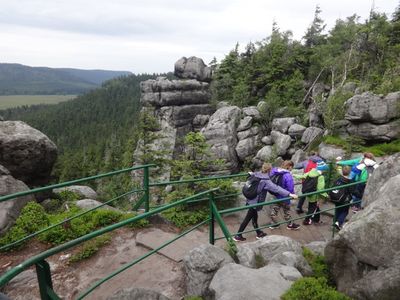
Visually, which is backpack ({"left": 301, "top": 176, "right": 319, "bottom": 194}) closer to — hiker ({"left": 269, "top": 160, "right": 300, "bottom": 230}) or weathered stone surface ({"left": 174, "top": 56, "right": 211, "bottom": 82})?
hiker ({"left": 269, "top": 160, "right": 300, "bottom": 230})

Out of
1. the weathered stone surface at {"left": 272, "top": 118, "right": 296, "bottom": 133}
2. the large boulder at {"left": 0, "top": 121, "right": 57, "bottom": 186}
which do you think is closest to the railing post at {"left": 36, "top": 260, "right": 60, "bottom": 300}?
the large boulder at {"left": 0, "top": 121, "right": 57, "bottom": 186}

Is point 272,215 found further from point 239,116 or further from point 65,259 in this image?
point 239,116

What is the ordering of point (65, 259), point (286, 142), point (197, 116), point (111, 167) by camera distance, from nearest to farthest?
point (65, 259)
point (286, 142)
point (197, 116)
point (111, 167)

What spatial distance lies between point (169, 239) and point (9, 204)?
13.5ft

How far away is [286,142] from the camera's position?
30.4m

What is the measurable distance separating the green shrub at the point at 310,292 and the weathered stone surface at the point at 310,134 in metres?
24.9

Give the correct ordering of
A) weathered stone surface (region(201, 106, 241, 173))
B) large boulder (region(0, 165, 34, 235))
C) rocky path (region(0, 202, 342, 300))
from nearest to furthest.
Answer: rocky path (region(0, 202, 342, 300)) < large boulder (region(0, 165, 34, 235)) < weathered stone surface (region(201, 106, 241, 173))

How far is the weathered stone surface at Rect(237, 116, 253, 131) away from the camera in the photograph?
115 ft

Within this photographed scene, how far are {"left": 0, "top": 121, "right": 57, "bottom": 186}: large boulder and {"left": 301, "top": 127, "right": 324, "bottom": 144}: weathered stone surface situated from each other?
21.8 meters

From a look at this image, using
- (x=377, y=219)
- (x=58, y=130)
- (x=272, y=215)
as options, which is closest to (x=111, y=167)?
(x=272, y=215)

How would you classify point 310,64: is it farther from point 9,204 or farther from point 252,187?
point 9,204

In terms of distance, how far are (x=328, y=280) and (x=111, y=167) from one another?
198 feet

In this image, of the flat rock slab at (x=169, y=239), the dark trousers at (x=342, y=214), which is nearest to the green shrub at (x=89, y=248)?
the flat rock slab at (x=169, y=239)

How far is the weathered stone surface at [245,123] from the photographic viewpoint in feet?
115
